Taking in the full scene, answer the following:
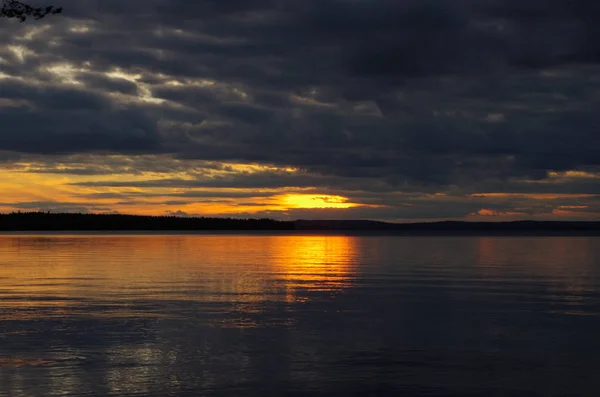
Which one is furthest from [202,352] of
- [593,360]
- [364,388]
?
[593,360]

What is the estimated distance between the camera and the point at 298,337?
26.0m

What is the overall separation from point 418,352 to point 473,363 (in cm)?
201

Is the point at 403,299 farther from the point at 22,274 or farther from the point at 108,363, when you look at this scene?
the point at 22,274

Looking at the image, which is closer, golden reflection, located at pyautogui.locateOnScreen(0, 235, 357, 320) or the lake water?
the lake water

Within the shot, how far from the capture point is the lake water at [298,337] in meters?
→ 19.2

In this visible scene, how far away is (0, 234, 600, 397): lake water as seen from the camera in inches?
755

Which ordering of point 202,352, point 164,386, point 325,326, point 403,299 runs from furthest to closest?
1. point 403,299
2. point 325,326
3. point 202,352
4. point 164,386

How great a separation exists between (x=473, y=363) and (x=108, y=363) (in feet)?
31.7

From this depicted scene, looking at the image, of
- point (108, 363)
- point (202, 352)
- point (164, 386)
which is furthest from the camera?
point (202, 352)

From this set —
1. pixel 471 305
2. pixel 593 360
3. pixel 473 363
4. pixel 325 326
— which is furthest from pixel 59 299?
pixel 593 360

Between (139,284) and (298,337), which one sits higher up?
(139,284)

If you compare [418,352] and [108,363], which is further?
[418,352]

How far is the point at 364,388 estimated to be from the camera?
739 inches

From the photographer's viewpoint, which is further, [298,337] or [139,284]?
[139,284]
